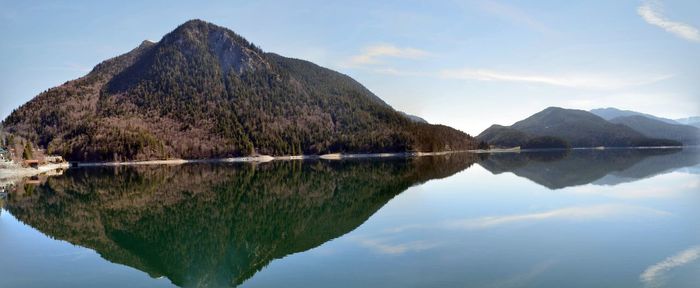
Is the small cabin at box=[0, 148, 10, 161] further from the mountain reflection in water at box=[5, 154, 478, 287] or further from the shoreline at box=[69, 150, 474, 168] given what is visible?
the mountain reflection in water at box=[5, 154, 478, 287]

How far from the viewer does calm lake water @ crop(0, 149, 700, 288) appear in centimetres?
2150

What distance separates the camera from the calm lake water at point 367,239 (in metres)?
21.5

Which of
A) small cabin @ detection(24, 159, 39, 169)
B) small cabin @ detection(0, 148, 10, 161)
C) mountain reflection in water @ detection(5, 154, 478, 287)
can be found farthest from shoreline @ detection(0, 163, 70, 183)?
mountain reflection in water @ detection(5, 154, 478, 287)

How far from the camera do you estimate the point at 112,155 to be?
15050 centimetres

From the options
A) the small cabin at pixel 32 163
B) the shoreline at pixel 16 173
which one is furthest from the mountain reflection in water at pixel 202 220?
the small cabin at pixel 32 163

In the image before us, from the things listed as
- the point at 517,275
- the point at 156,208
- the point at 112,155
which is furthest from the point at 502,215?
the point at 112,155

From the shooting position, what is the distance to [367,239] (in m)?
29.4

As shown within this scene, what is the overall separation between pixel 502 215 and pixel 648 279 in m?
17.1

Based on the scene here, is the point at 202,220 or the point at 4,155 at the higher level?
the point at 4,155

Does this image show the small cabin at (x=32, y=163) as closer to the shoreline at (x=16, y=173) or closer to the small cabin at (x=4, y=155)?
the shoreline at (x=16, y=173)

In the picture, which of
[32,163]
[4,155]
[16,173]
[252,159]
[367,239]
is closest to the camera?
[367,239]

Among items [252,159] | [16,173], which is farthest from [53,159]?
[252,159]

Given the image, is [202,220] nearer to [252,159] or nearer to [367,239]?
[367,239]

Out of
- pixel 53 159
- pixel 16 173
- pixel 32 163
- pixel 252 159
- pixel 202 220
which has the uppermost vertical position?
pixel 53 159
